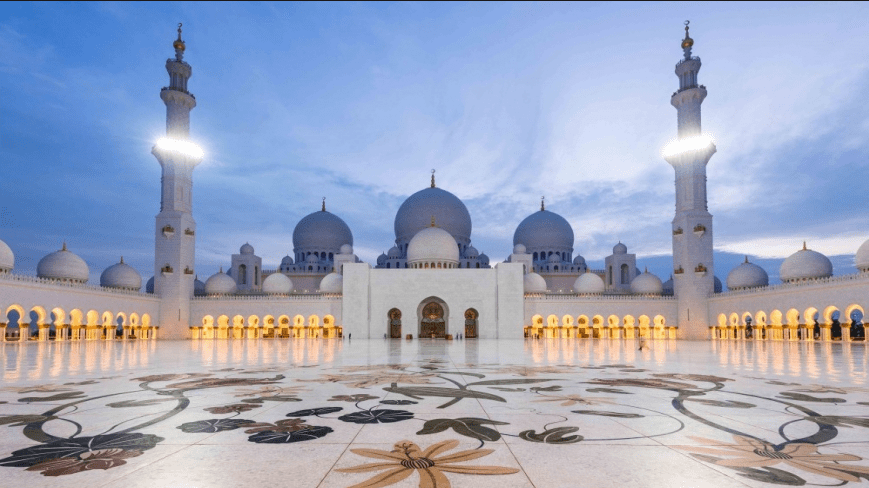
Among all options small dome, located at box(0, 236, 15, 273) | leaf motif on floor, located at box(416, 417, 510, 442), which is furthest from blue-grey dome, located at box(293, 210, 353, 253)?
leaf motif on floor, located at box(416, 417, 510, 442)

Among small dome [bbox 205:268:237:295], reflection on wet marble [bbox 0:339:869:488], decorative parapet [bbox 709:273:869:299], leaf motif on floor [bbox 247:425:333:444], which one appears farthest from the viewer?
small dome [bbox 205:268:237:295]

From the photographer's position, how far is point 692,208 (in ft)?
125

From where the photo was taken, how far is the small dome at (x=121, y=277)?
4072 cm

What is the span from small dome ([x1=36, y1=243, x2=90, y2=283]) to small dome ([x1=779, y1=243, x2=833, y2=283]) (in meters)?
47.5

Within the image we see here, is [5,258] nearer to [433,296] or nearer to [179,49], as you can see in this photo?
[179,49]

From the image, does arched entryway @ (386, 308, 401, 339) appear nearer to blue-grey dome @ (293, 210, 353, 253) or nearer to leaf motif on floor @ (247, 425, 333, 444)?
blue-grey dome @ (293, 210, 353, 253)

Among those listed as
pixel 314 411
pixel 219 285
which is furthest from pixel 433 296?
pixel 314 411

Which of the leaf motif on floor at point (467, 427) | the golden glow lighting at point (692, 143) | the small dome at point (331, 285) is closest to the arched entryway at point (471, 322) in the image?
the small dome at point (331, 285)

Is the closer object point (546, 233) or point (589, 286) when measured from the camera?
point (589, 286)

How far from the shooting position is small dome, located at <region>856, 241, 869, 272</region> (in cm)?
2917

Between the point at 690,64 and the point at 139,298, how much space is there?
138 ft

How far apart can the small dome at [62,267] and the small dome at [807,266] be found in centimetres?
4752

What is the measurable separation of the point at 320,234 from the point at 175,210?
55.0 feet

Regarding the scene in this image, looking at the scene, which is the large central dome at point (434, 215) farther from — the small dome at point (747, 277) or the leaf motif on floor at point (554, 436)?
the leaf motif on floor at point (554, 436)
